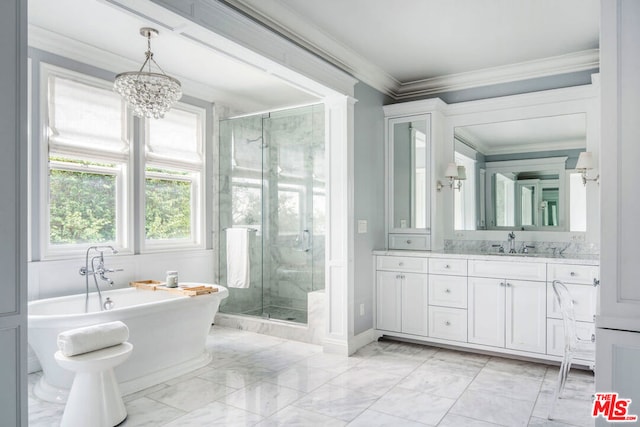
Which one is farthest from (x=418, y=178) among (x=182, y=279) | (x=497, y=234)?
(x=182, y=279)

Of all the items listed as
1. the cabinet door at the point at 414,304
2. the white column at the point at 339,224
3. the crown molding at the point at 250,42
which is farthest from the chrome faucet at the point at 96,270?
the cabinet door at the point at 414,304

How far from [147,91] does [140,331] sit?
178 centimetres

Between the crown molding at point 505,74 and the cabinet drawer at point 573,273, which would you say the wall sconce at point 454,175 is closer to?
the crown molding at point 505,74

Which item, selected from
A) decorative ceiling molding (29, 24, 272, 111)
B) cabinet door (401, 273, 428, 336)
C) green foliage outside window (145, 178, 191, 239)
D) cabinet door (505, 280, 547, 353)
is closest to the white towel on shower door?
green foliage outside window (145, 178, 191, 239)

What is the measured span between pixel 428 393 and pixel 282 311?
2139mm

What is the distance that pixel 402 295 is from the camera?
4277 millimetres

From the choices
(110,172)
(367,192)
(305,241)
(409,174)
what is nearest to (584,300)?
(409,174)

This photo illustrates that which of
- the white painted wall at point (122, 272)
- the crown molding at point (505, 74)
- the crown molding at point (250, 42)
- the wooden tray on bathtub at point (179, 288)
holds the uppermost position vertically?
the crown molding at point (505, 74)

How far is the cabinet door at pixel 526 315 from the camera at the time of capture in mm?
3607

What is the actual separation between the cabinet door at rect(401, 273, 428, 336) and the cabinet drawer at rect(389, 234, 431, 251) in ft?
1.28

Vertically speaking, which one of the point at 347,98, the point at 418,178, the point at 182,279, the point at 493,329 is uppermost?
the point at 347,98

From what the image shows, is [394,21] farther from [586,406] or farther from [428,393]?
[586,406]

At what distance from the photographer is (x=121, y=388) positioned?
10.1 ft

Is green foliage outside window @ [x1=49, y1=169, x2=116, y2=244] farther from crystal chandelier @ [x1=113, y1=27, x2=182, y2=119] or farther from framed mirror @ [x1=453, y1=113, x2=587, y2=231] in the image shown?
framed mirror @ [x1=453, y1=113, x2=587, y2=231]
